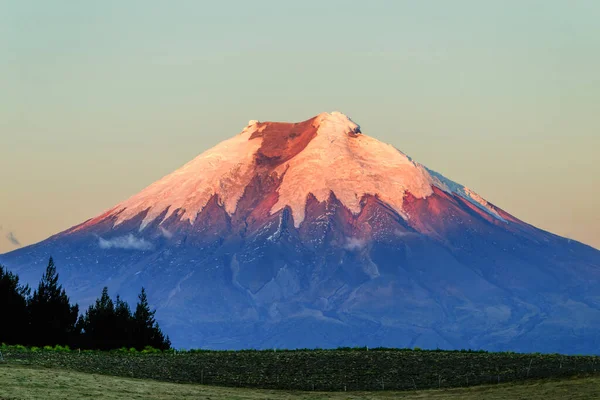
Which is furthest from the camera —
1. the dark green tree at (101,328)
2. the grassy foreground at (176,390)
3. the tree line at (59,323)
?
the dark green tree at (101,328)

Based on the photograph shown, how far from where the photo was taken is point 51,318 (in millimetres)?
116312

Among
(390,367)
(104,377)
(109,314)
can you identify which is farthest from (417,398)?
(109,314)

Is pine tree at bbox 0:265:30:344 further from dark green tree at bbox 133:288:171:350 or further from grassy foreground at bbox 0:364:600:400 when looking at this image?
grassy foreground at bbox 0:364:600:400

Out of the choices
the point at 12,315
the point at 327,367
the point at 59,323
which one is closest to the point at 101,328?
the point at 59,323

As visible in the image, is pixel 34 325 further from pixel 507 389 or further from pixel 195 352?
pixel 507 389

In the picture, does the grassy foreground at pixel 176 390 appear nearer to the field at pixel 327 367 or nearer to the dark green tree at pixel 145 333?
the field at pixel 327 367

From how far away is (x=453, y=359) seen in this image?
9469cm

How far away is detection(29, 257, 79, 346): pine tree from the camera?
114 meters

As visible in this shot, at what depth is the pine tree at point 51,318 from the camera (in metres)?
114

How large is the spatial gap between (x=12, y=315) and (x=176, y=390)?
4412 centimetres

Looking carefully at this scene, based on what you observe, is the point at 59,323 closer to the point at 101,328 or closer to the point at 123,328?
the point at 101,328

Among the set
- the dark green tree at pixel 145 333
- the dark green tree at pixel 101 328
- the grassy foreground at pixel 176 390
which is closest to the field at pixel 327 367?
the grassy foreground at pixel 176 390

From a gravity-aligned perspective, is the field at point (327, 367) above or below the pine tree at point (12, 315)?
below

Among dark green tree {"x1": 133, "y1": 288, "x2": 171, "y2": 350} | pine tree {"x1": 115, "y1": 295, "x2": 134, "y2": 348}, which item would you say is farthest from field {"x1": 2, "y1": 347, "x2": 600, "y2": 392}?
dark green tree {"x1": 133, "y1": 288, "x2": 171, "y2": 350}
